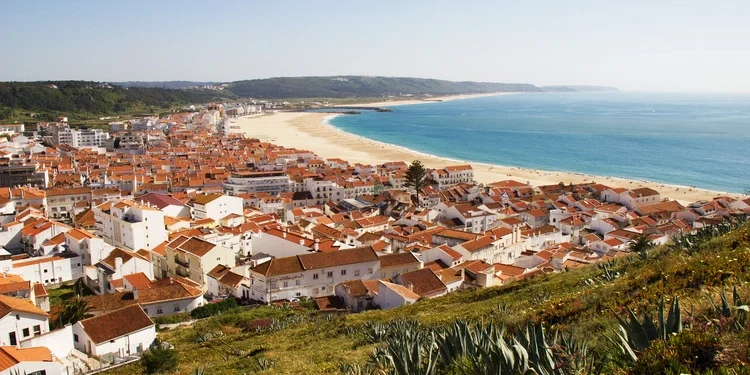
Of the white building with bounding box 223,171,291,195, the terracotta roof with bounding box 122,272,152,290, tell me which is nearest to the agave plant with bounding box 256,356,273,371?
the terracotta roof with bounding box 122,272,152,290

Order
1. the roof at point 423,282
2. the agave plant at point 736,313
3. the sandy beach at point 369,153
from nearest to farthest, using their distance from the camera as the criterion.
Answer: the agave plant at point 736,313
the roof at point 423,282
the sandy beach at point 369,153

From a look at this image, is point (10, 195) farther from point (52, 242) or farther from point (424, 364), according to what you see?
point (424, 364)

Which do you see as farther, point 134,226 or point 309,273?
point 134,226

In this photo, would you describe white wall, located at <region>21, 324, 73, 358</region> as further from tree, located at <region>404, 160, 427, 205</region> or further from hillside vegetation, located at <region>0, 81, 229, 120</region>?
hillside vegetation, located at <region>0, 81, 229, 120</region>

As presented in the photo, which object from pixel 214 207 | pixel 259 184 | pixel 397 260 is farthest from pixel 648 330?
pixel 259 184

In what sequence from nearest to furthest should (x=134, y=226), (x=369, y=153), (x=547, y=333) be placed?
(x=547, y=333), (x=134, y=226), (x=369, y=153)

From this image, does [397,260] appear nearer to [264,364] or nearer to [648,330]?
[264,364]

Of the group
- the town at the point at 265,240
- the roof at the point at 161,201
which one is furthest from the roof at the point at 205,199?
the roof at the point at 161,201

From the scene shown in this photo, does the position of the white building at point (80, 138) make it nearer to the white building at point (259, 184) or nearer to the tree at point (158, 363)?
the white building at point (259, 184)
